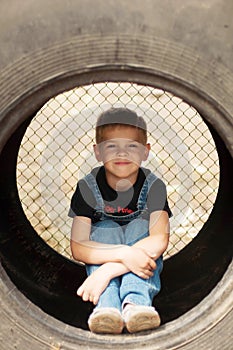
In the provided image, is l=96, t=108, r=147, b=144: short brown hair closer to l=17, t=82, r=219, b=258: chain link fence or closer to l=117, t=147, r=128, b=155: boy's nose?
l=117, t=147, r=128, b=155: boy's nose

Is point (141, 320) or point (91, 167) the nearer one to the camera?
point (141, 320)

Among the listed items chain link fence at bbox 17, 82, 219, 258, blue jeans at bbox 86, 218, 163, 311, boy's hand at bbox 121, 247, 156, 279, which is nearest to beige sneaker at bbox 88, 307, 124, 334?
blue jeans at bbox 86, 218, 163, 311

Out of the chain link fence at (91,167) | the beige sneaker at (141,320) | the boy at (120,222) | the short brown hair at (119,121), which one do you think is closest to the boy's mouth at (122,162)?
the boy at (120,222)

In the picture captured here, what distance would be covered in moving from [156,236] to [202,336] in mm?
577

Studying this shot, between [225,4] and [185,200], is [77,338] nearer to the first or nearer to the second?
[225,4]

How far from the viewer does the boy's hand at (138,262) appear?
9.81 feet

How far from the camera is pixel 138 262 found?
300cm

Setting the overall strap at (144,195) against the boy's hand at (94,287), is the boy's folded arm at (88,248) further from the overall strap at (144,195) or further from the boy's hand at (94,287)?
the overall strap at (144,195)

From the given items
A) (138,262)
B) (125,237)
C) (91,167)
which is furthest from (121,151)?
(91,167)

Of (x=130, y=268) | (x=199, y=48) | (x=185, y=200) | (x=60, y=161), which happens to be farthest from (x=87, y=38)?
(x=60, y=161)

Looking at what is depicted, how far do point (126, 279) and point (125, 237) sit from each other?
287 mm

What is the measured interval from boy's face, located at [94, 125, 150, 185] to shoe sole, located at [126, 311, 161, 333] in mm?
720

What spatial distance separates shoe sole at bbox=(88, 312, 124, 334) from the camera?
273cm

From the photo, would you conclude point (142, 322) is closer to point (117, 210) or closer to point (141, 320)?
point (141, 320)
